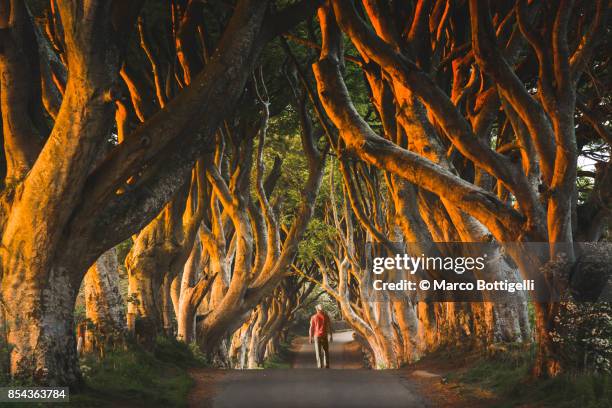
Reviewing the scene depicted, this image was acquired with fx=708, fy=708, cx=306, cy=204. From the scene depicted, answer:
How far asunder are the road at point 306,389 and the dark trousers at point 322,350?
2.96m

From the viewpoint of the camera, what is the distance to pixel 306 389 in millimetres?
10344

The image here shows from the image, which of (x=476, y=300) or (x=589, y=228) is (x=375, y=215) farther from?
(x=589, y=228)

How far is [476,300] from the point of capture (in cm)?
1211

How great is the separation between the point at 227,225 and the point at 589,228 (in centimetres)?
1185

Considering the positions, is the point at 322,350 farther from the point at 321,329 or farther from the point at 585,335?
the point at 585,335

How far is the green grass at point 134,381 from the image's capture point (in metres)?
8.41

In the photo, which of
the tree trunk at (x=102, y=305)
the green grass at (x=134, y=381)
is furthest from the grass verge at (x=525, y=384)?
the tree trunk at (x=102, y=305)

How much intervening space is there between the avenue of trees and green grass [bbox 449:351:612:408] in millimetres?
335

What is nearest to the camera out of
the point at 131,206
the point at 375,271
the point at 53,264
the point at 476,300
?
the point at 53,264

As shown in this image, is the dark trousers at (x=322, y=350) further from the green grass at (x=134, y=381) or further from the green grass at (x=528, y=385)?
the green grass at (x=528, y=385)

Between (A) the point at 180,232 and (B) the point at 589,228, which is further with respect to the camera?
(A) the point at 180,232

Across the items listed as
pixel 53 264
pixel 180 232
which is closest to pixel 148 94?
pixel 180 232

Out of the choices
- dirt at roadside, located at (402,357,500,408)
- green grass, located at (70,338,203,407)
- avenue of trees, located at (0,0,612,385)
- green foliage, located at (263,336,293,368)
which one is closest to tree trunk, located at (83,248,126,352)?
avenue of trees, located at (0,0,612,385)

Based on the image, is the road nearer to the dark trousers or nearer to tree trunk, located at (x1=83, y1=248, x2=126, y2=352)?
tree trunk, located at (x1=83, y1=248, x2=126, y2=352)
